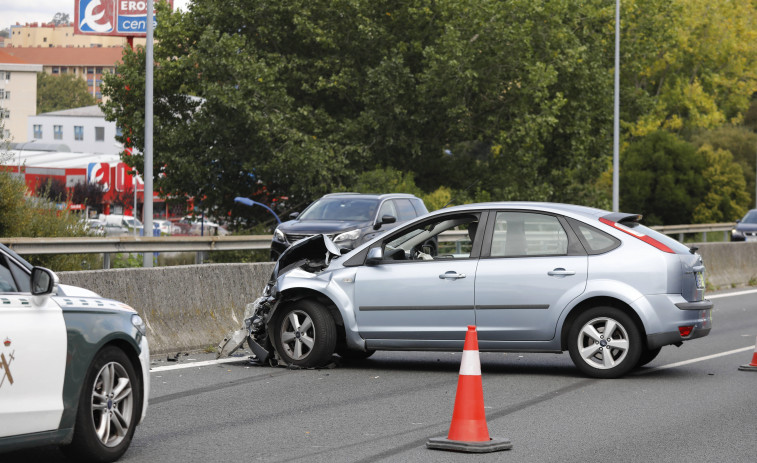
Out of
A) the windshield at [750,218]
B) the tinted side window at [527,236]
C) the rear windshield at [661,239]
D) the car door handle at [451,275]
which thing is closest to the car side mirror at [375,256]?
the car door handle at [451,275]

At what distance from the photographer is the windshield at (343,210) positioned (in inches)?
823

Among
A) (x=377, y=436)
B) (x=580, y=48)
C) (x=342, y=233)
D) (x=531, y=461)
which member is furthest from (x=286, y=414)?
(x=580, y=48)

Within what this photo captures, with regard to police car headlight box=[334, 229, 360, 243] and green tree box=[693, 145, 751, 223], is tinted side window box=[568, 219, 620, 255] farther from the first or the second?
green tree box=[693, 145, 751, 223]

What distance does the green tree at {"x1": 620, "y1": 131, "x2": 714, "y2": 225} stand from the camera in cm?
5103

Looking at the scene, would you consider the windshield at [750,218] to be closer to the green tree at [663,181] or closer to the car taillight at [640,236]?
the green tree at [663,181]

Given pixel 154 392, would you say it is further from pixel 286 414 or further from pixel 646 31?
pixel 646 31

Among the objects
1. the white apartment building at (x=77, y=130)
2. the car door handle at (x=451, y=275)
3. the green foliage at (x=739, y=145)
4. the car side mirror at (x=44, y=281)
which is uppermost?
the white apartment building at (x=77, y=130)

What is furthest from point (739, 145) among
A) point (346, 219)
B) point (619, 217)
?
point (619, 217)

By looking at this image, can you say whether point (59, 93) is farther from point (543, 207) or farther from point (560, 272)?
point (560, 272)

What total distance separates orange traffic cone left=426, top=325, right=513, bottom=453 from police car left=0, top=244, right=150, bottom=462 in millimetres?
1907

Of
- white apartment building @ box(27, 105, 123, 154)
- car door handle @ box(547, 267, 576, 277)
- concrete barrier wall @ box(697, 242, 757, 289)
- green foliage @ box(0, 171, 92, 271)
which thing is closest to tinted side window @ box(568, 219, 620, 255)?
car door handle @ box(547, 267, 576, 277)

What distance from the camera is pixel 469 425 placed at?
7242 mm

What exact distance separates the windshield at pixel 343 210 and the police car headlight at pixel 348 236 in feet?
2.67

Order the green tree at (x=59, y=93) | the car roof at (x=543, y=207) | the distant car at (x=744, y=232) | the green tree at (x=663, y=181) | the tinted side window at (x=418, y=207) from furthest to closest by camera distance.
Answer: the green tree at (x=59, y=93)
the green tree at (x=663, y=181)
the distant car at (x=744, y=232)
the tinted side window at (x=418, y=207)
the car roof at (x=543, y=207)
